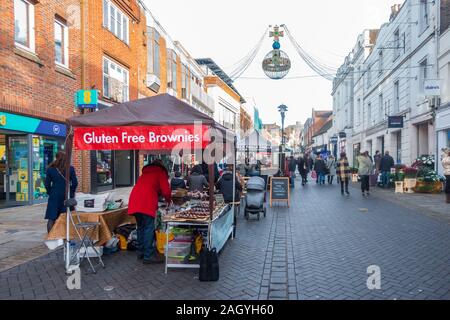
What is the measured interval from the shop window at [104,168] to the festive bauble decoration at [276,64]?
889 centimetres

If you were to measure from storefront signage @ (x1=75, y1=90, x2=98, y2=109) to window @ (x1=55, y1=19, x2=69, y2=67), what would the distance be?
1.12 m

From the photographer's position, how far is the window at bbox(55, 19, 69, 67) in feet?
41.8

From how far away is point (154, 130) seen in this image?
5.41 meters

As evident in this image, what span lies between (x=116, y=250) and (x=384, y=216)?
7.10 metres

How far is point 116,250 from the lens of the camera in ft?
21.5

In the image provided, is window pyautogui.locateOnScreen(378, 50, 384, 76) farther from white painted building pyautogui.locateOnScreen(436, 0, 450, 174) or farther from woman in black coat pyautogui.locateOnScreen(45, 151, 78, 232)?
woman in black coat pyautogui.locateOnScreen(45, 151, 78, 232)

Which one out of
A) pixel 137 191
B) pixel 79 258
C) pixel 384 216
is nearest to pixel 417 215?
pixel 384 216

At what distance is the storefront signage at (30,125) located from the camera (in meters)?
9.92

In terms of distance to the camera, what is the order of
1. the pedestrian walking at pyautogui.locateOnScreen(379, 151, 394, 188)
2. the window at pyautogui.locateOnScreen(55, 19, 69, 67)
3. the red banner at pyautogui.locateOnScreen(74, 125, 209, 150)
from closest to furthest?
the red banner at pyautogui.locateOnScreen(74, 125, 209, 150), the window at pyautogui.locateOnScreen(55, 19, 69, 67), the pedestrian walking at pyautogui.locateOnScreen(379, 151, 394, 188)

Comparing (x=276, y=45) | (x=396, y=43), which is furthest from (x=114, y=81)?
(x=396, y=43)

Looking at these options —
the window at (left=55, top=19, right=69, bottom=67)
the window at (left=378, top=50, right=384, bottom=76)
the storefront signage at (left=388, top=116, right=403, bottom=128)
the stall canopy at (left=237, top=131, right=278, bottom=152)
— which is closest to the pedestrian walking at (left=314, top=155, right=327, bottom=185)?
the storefront signage at (left=388, top=116, right=403, bottom=128)

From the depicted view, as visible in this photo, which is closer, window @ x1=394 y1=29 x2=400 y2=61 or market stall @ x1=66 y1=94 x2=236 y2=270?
market stall @ x1=66 y1=94 x2=236 y2=270

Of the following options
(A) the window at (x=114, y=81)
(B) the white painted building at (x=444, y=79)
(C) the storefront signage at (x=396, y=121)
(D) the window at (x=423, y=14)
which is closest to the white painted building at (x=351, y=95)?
(C) the storefront signage at (x=396, y=121)
